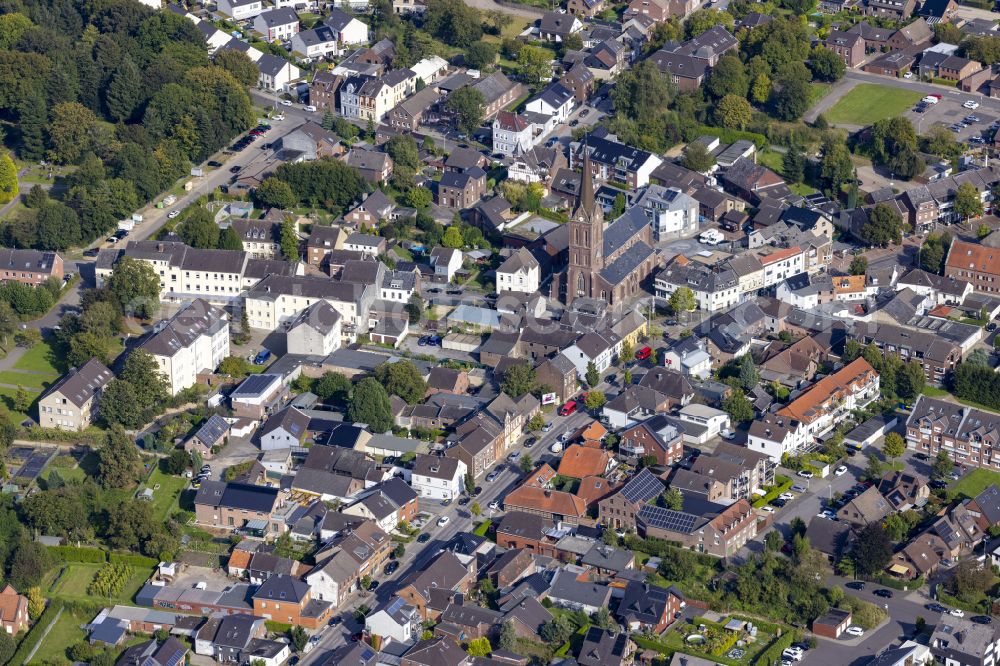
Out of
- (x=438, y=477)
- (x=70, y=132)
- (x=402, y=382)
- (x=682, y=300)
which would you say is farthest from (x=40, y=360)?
(x=682, y=300)

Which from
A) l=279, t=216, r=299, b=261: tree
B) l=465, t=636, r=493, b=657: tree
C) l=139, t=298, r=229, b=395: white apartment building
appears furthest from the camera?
l=279, t=216, r=299, b=261: tree

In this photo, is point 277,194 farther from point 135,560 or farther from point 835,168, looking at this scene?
point 135,560

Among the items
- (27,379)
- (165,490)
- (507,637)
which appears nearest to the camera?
(507,637)

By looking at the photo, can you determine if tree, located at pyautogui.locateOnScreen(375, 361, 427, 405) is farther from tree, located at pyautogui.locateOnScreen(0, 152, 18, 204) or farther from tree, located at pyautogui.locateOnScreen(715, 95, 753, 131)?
tree, located at pyautogui.locateOnScreen(715, 95, 753, 131)

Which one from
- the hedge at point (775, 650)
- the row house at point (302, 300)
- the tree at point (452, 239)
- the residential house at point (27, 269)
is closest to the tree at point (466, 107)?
the tree at point (452, 239)

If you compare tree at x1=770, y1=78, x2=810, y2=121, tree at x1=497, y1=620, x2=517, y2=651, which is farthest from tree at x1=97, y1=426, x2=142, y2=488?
tree at x1=770, y1=78, x2=810, y2=121

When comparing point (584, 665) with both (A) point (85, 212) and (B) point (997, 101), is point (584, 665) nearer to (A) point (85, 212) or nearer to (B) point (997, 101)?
(A) point (85, 212)
